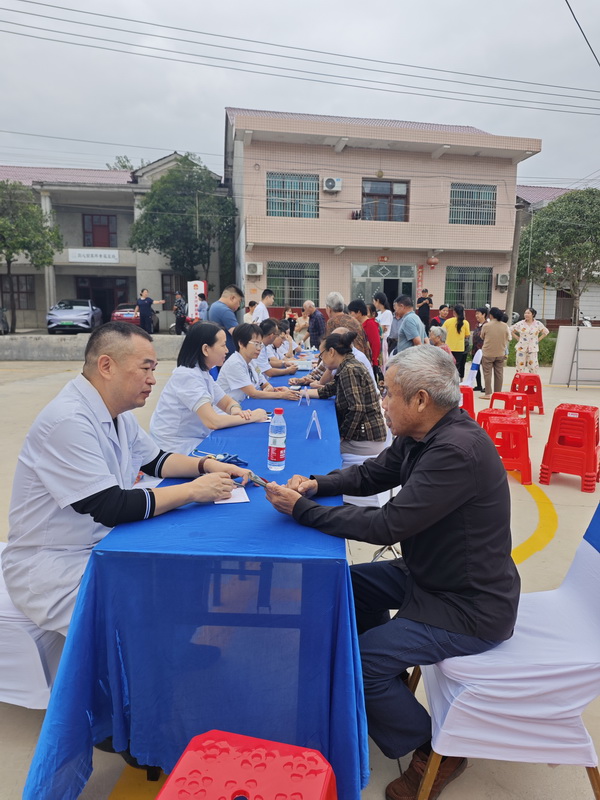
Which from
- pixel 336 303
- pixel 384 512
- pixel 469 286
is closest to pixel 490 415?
pixel 336 303

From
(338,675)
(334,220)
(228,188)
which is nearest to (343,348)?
(338,675)

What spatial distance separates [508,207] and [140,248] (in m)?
13.2

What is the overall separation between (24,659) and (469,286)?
65.4 ft

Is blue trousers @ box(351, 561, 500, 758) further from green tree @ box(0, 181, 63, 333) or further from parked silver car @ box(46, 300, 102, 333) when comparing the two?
green tree @ box(0, 181, 63, 333)

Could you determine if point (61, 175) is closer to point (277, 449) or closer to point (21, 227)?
point (21, 227)

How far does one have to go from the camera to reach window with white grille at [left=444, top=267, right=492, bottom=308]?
1970cm

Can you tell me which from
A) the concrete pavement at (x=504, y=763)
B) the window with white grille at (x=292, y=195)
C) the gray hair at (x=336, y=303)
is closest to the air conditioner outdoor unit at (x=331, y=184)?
the window with white grille at (x=292, y=195)

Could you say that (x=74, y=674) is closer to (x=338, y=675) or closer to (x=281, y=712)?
(x=281, y=712)

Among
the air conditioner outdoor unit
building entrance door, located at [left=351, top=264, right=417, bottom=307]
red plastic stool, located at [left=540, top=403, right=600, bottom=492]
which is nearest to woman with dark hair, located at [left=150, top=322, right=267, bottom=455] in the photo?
red plastic stool, located at [left=540, top=403, right=600, bottom=492]

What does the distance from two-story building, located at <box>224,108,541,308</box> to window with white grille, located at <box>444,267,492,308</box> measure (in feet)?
0.12

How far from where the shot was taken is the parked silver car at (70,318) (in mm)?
17953

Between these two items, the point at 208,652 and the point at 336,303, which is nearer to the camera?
the point at 208,652

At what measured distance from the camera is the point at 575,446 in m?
4.89

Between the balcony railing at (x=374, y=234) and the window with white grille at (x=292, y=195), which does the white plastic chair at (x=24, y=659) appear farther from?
the window with white grille at (x=292, y=195)
